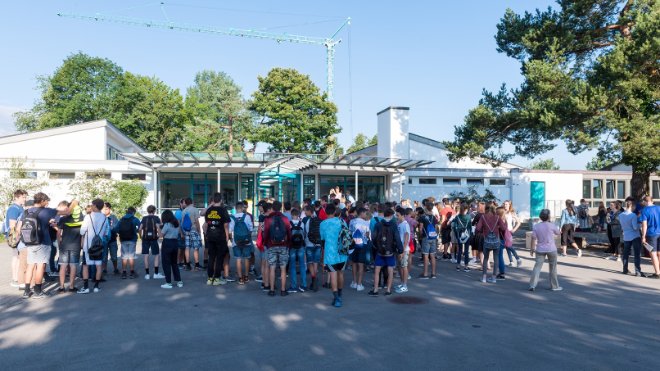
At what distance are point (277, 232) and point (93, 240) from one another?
3.59 meters

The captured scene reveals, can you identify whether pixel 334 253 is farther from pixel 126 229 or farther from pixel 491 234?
pixel 126 229

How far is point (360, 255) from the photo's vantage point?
884cm

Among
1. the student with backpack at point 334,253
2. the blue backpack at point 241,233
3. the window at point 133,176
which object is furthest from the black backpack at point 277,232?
the window at point 133,176

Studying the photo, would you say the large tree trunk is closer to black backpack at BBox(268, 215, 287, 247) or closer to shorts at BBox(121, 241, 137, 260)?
black backpack at BBox(268, 215, 287, 247)

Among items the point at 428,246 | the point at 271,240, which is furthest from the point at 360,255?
the point at 428,246

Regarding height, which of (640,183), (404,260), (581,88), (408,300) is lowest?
(408,300)

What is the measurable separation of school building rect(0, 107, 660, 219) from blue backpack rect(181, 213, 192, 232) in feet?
33.9

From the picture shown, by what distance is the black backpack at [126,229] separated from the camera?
381 inches

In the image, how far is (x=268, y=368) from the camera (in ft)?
16.0

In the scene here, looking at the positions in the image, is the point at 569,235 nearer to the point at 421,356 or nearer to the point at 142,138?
the point at 421,356

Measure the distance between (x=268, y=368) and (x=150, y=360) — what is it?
1.41 metres

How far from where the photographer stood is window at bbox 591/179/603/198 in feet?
101

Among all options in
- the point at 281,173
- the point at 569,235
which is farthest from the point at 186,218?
the point at 281,173

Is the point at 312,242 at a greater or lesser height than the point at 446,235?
greater
